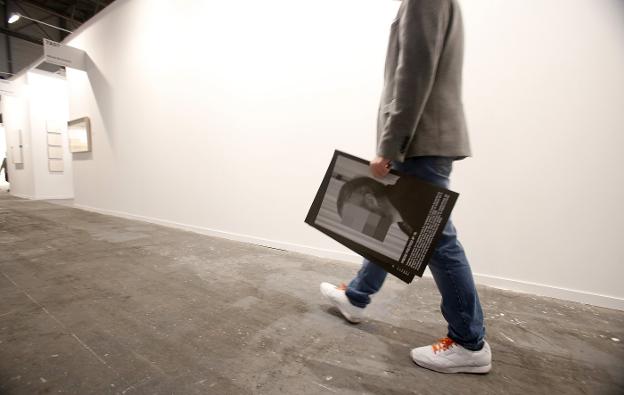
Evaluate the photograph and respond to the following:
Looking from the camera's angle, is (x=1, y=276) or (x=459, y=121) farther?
(x=1, y=276)

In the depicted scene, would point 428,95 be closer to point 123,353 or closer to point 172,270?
point 123,353

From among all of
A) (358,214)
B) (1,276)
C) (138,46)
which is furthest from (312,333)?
(138,46)

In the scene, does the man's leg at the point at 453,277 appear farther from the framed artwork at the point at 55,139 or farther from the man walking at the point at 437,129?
the framed artwork at the point at 55,139

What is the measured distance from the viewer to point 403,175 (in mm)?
1000

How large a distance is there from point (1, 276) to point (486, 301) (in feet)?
9.46

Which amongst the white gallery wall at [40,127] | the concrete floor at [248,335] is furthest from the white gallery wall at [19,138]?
the concrete floor at [248,335]

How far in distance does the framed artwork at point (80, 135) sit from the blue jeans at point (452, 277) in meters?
5.52

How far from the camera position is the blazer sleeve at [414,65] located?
0.91 metres

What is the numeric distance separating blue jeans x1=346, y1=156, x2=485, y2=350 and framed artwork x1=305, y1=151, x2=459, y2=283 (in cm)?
8

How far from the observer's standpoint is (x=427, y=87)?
94 centimetres

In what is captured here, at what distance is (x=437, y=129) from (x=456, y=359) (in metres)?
0.79

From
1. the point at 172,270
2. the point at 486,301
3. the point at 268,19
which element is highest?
the point at 268,19

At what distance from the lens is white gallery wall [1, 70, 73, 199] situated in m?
6.34

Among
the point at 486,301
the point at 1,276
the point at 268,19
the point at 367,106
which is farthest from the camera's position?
the point at 268,19
